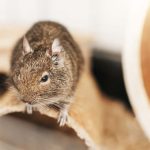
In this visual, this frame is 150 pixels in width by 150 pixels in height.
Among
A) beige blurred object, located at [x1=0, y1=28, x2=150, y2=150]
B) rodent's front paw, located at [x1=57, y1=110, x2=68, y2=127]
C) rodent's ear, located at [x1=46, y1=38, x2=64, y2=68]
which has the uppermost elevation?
rodent's ear, located at [x1=46, y1=38, x2=64, y2=68]

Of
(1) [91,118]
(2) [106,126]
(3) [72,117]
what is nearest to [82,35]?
(2) [106,126]

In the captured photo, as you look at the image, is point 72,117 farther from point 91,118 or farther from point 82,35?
point 82,35

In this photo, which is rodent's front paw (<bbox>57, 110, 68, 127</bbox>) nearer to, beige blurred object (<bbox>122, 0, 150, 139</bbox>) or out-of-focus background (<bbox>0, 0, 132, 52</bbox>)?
beige blurred object (<bbox>122, 0, 150, 139</bbox>)

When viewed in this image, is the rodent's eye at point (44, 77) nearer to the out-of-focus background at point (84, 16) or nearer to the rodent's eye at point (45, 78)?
the rodent's eye at point (45, 78)

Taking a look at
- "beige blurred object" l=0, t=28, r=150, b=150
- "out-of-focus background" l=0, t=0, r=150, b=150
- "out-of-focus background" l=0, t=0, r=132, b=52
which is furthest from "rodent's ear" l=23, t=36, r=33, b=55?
"out-of-focus background" l=0, t=0, r=132, b=52

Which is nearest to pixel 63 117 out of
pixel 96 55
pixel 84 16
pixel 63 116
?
pixel 63 116

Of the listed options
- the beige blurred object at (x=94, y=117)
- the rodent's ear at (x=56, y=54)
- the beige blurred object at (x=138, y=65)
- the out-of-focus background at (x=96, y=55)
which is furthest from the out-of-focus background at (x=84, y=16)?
the rodent's ear at (x=56, y=54)

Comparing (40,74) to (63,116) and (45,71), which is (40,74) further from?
(63,116)
